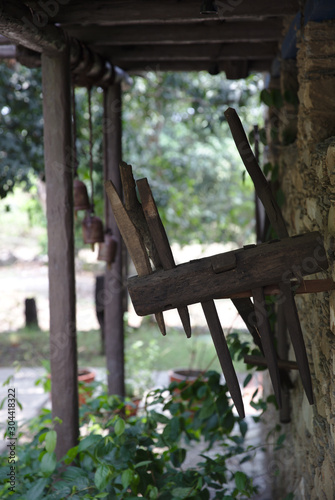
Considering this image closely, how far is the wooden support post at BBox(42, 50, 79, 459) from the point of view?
2480 millimetres

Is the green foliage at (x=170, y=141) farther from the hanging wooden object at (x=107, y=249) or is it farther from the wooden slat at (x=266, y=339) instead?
the wooden slat at (x=266, y=339)

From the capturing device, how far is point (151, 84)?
6379 mm

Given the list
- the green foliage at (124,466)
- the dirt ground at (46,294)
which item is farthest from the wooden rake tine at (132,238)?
the dirt ground at (46,294)

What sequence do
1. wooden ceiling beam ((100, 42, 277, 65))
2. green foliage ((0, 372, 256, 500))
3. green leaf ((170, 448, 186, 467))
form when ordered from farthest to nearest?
wooden ceiling beam ((100, 42, 277, 65)), green leaf ((170, 448, 186, 467)), green foliage ((0, 372, 256, 500))

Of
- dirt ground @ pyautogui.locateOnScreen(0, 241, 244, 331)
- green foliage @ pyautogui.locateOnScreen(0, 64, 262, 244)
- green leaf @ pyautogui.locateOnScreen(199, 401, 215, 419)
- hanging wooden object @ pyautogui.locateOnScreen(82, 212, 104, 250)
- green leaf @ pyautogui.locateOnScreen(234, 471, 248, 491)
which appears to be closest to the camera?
green leaf @ pyautogui.locateOnScreen(234, 471, 248, 491)

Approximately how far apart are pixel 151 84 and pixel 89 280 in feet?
13.8

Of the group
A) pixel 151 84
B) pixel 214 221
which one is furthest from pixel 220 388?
pixel 214 221

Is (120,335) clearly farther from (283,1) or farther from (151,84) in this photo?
(151,84)

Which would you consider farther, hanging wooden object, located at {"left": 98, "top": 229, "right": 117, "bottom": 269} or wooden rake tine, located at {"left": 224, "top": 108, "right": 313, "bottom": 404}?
hanging wooden object, located at {"left": 98, "top": 229, "right": 117, "bottom": 269}

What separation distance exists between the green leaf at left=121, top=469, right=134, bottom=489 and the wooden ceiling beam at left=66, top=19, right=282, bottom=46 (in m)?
2.23

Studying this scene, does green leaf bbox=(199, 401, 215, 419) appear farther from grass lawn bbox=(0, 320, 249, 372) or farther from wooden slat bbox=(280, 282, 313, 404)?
grass lawn bbox=(0, 320, 249, 372)

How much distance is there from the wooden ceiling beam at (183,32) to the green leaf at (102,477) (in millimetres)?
2229

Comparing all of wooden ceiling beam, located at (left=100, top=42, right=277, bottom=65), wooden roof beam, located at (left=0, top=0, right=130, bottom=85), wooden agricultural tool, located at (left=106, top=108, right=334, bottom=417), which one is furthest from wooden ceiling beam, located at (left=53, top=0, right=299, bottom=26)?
wooden agricultural tool, located at (left=106, top=108, right=334, bottom=417)

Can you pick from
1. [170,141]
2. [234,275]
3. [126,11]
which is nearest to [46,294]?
[170,141]
